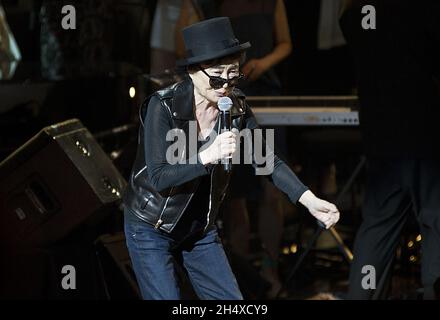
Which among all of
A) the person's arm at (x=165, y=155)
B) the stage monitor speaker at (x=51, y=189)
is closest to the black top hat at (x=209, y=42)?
the person's arm at (x=165, y=155)

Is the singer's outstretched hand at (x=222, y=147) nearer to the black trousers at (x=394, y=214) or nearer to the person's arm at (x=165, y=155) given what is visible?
the person's arm at (x=165, y=155)

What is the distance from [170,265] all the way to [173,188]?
0.33 metres

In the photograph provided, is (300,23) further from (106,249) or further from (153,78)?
(106,249)

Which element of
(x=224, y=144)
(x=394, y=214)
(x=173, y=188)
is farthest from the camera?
(x=394, y=214)

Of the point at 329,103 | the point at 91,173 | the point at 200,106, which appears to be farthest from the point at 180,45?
the point at 200,106

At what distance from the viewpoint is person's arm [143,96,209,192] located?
449cm

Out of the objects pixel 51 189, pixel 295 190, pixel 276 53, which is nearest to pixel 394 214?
pixel 295 190

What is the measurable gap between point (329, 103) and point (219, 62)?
234cm

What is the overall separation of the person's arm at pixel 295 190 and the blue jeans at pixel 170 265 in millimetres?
370

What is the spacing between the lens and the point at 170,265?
4.75m

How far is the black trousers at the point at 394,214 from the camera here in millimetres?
5926

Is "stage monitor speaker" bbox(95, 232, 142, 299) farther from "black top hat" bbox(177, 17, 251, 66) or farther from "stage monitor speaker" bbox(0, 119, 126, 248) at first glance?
"black top hat" bbox(177, 17, 251, 66)

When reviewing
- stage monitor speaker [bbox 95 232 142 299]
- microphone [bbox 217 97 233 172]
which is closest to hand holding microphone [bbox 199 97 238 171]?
microphone [bbox 217 97 233 172]

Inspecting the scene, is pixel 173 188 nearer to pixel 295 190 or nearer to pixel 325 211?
pixel 295 190
